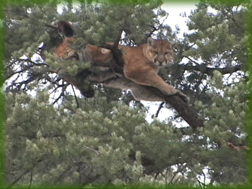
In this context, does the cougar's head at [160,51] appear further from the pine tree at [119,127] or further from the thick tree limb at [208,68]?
the pine tree at [119,127]

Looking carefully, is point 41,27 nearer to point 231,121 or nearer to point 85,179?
point 85,179

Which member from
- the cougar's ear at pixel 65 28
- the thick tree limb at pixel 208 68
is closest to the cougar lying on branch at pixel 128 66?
the cougar's ear at pixel 65 28

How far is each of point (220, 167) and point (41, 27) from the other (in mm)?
2915

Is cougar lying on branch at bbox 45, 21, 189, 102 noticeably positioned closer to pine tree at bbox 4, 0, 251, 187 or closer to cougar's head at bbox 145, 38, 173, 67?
cougar's head at bbox 145, 38, 173, 67

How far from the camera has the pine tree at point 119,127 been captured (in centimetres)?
536

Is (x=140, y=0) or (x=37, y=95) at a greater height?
(x=140, y=0)

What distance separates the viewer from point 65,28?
7.03 m

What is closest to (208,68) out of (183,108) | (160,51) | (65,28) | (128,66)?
(160,51)

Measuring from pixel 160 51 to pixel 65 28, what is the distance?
5.91 feet

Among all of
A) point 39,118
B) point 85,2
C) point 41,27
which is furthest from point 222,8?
point 39,118

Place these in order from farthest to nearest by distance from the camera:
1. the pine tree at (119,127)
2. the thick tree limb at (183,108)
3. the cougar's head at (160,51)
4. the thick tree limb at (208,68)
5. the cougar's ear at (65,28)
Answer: the cougar's head at (160,51), the thick tree limb at (208,68), the cougar's ear at (65,28), the thick tree limb at (183,108), the pine tree at (119,127)

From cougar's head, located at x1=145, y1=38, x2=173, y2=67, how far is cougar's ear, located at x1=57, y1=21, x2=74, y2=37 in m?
1.54

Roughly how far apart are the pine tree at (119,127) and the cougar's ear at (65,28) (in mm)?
114

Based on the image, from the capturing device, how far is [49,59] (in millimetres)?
5668
